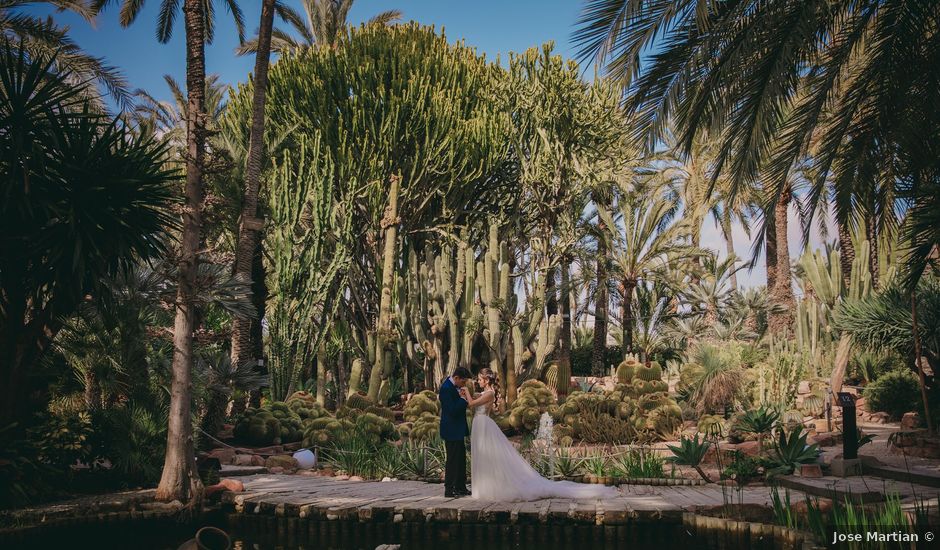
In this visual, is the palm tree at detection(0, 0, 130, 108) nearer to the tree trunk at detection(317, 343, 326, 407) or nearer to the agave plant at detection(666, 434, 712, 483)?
the tree trunk at detection(317, 343, 326, 407)

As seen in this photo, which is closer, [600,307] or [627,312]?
[627,312]

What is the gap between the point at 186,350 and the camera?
8.11 metres

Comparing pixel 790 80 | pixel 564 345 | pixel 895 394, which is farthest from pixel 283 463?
pixel 895 394

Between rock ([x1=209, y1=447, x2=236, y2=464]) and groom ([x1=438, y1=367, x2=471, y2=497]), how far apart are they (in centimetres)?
396

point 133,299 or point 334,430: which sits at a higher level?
point 133,299

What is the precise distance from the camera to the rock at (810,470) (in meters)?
7.79

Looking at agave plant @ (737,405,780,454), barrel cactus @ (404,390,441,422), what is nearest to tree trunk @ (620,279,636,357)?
barrel cactus @ (404,390,441,422)

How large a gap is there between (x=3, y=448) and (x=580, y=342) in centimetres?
2226

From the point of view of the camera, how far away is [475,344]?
15.6 meters

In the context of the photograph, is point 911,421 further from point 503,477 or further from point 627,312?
point 627,312

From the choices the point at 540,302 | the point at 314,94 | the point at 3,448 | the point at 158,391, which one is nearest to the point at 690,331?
the point at 540,302

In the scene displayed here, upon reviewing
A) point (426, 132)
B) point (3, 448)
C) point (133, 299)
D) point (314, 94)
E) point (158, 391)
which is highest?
point (314, 94)

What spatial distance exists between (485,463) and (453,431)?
17.5 inches

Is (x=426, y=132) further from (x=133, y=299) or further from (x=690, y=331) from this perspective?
(x=690, y=331)
